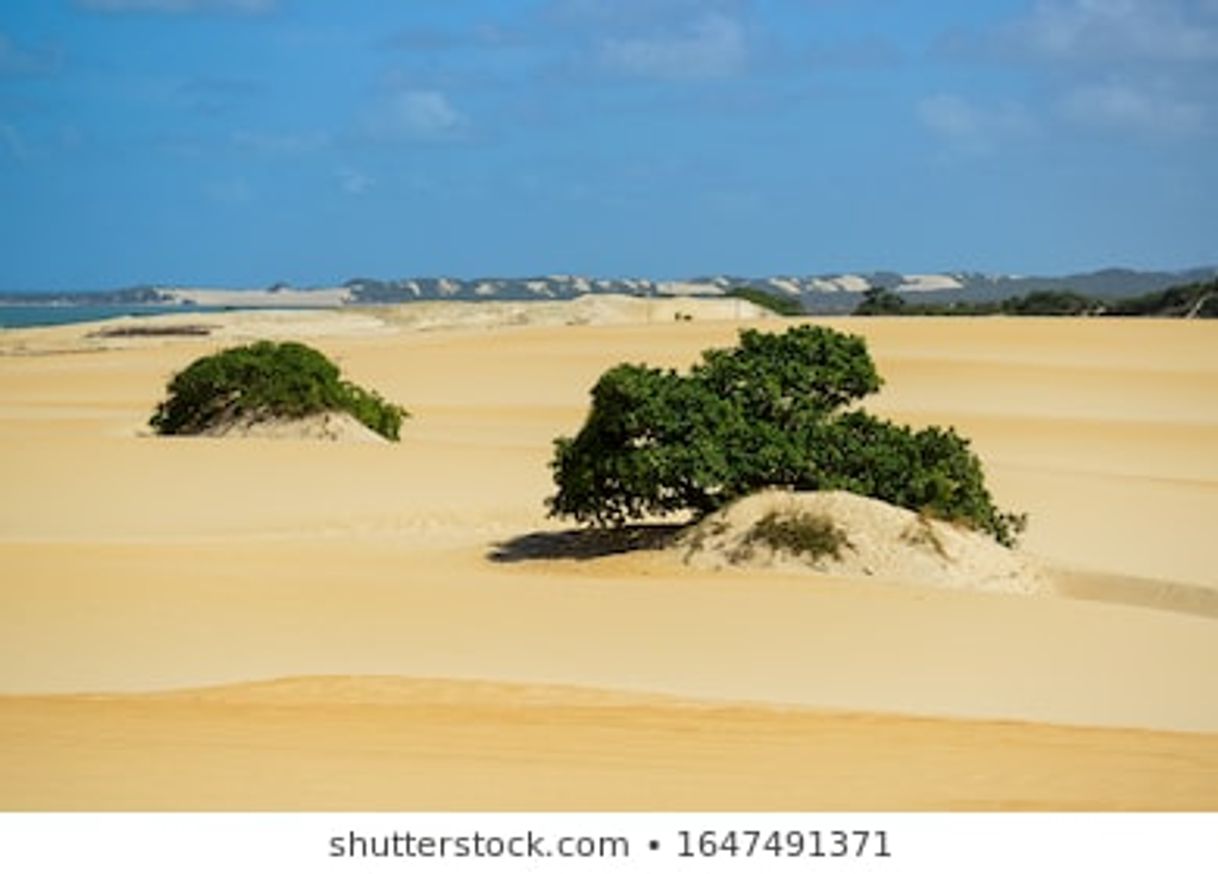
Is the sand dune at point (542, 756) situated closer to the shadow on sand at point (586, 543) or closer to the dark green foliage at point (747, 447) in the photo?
the dark green foliage at point (747, 447)

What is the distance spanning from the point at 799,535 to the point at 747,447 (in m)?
1.64

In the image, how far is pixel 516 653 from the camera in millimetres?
12969

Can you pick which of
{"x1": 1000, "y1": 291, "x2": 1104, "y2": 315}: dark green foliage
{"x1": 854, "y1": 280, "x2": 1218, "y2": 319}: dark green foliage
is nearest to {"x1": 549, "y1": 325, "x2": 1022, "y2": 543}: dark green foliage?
{"x1": 854, "y1": 280, "x2": 1218, "y2": 319}: dark green foliage

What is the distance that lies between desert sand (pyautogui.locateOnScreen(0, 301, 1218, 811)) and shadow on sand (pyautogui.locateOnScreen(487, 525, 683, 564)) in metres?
0.18

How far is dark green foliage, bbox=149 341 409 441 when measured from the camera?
2981 centimetres

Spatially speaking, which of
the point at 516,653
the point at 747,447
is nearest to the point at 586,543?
the point at 747,447

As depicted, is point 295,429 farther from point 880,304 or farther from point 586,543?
point 880,304

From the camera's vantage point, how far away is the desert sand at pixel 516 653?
8945 mm

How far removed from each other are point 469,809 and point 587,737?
182cm

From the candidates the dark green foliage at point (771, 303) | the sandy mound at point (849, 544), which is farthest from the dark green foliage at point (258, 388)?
the dark green foliage at point (771, 303)

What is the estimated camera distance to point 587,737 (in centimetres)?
992

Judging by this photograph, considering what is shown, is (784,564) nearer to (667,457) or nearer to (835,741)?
(667,457)

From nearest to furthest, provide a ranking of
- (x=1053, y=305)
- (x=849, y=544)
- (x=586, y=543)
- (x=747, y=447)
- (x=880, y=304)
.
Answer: (x=849, y=544), (x=747, y=447), (x=586, y=543), (x=1053, y=305), (x=880, y=304)

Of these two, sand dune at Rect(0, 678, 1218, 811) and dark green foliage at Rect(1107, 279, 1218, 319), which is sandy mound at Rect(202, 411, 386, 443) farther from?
dark green foliage at Rect(1107, 279, 1218, 319)
